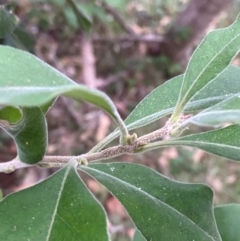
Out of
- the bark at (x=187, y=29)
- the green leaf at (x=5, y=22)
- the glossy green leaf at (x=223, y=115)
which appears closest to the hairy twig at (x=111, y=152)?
the glossy green leaf at (x=223, y=115)

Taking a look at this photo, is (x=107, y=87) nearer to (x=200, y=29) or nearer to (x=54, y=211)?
(x=200, y=29)

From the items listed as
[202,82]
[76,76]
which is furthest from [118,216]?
[202,82]

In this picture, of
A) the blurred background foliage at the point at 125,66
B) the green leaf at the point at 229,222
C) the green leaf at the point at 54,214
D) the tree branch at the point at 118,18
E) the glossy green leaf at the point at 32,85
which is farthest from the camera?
the tree branch at the point at 118,18

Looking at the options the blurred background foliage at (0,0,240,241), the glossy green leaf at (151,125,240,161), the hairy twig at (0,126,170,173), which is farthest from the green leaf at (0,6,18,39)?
the blurred background foliage at (0,0,240,241)

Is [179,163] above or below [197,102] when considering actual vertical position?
below

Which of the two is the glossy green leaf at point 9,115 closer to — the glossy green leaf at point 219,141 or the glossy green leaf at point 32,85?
the glossy green leaf at point 32,85

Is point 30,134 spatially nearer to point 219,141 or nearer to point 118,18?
point 219,141

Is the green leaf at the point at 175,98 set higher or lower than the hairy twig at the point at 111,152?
lower
